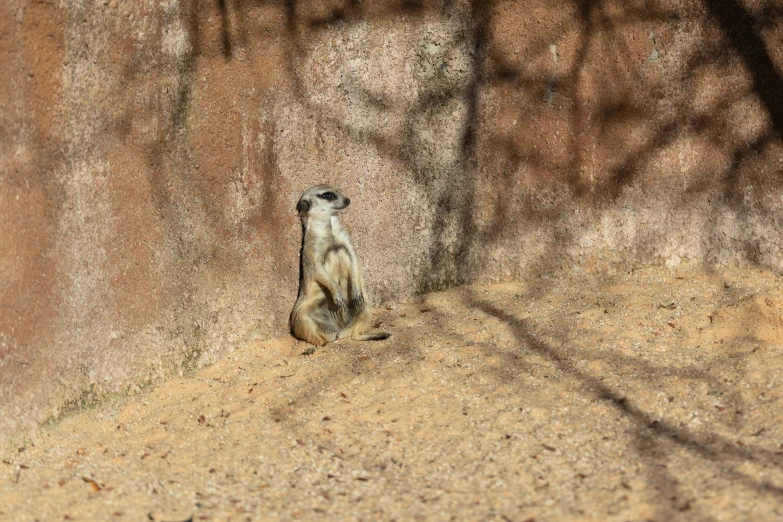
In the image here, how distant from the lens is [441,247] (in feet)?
15.6

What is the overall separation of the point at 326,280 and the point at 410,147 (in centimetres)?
85

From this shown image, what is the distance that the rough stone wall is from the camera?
3875 millimetres

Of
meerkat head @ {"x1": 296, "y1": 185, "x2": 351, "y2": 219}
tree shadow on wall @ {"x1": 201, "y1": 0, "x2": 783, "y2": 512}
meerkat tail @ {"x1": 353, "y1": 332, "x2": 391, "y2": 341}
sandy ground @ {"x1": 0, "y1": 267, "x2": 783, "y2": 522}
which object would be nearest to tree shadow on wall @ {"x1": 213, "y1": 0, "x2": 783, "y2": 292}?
tree shadow on wall @ {"x1": 201, "y1": 0, "x2": 783, "y2": 512}

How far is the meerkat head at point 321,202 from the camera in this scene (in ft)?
14.5

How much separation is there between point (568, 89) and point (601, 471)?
7.77 ft

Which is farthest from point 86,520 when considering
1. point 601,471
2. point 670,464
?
point 670,464

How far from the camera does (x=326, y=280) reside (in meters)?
4.48

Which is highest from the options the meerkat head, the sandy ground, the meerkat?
the meerkat head

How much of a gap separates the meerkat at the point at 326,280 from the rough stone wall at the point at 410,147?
0.10m

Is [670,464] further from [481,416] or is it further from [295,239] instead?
[295,239]

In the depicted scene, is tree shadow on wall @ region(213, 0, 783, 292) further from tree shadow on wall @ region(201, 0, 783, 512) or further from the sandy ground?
the sandy ground

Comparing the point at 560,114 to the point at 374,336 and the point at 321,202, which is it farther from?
the point at 374,336

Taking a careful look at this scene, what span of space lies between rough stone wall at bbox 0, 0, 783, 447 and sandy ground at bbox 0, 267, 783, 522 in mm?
286

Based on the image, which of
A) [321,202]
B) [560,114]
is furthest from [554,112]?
[321,202]
